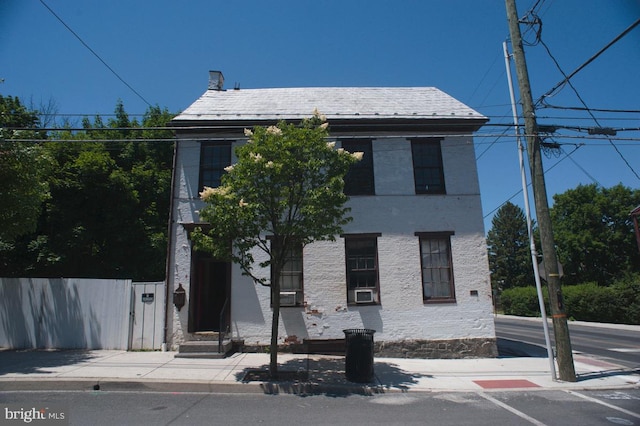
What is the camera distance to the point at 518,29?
32.3ft

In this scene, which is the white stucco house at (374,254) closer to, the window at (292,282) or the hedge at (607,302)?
the window at (292,282)

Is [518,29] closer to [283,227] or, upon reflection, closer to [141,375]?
[283,227]

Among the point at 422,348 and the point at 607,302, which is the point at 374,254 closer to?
the point at 422,348

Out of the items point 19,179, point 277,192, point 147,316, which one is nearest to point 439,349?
point 277,192

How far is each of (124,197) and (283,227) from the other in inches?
425

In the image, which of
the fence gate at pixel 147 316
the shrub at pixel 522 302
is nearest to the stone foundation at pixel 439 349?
the fence gate at pixel 147 316

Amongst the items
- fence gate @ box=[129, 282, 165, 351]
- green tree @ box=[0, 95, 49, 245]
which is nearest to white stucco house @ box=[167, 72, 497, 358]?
fence gate @ box=[129, 282, 165, 351]

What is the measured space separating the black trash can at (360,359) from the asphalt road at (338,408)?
0.73m

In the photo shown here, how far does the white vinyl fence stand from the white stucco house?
0.84 m

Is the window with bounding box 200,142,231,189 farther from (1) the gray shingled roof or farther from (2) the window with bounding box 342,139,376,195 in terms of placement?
(2) the window with bounding box 342,139,376,195

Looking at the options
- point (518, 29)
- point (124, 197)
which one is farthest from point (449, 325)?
point (124, 197)

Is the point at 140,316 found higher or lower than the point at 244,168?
lower

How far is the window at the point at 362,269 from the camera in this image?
1127 cm

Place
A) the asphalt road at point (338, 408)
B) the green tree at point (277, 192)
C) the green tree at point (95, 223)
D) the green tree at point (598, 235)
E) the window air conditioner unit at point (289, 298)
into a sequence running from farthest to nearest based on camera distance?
the green tree at point (598, 235) → the green tree at point (95, 223) → the window air conditioner unit at point (289, 298) → the green tree at point (277, 192) → the asphalt road at point (338, 408)
